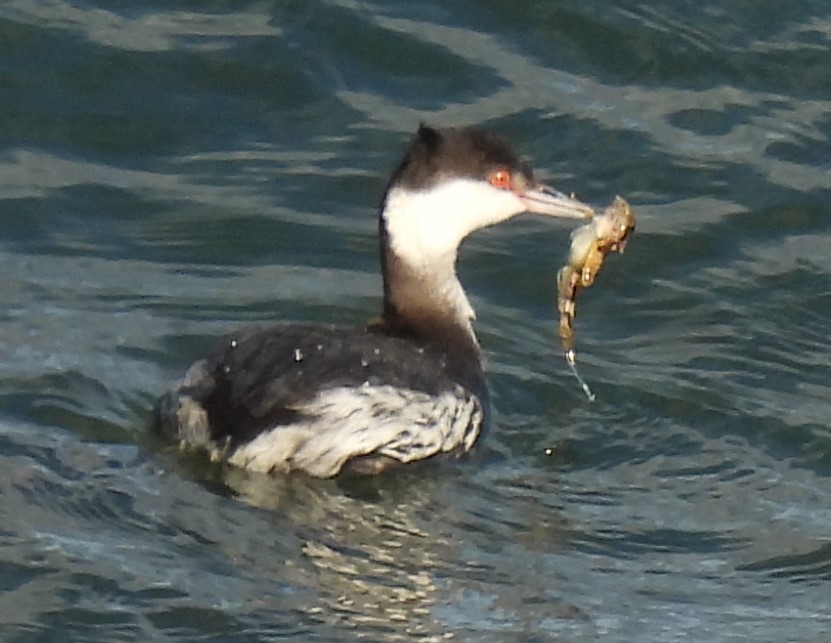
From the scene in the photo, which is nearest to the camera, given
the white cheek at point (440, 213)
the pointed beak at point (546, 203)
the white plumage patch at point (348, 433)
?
the white plumage patch at point (348, 433)

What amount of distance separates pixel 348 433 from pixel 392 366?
0.97 feet

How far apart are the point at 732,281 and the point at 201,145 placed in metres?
2.56

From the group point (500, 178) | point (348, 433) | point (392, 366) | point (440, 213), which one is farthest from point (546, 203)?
point (348, 433)

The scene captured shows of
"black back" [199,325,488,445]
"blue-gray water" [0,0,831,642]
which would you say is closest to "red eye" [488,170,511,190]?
"blue-gray water" [0,0,831,642]

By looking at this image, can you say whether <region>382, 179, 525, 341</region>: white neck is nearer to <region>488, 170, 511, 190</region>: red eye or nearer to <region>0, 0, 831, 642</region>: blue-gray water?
<region>488, 170, 511, 190</region>: red eye

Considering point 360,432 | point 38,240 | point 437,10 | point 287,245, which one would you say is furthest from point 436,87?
point 360,432

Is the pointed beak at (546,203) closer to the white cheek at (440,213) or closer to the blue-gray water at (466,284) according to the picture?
the white cheek at (440,213)

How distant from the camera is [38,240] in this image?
9.27 metres

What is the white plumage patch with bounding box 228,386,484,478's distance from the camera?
7074 millimetres

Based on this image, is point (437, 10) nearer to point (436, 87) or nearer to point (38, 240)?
point (436, 87)

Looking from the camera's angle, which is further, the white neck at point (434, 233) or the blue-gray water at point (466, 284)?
the white neck at point (434, 233)

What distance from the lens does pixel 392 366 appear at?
23.9ft

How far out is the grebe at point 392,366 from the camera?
23.3 ft

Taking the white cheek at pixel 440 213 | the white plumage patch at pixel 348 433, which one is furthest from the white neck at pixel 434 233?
the white plumage patch at pixel 348 433
